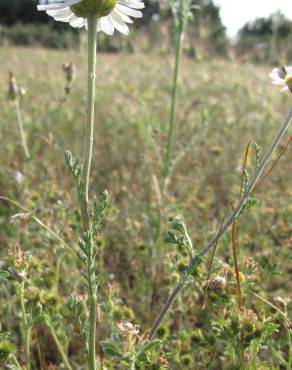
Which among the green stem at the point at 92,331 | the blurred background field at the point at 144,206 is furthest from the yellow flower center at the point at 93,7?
the blurred background field at the point at 144,206

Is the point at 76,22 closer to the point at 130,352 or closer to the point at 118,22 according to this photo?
the point at 118,22

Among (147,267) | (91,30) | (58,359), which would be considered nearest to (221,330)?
(91,30)

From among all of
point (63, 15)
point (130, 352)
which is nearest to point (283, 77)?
point (63, 15)

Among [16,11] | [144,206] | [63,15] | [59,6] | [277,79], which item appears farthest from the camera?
[16,11]

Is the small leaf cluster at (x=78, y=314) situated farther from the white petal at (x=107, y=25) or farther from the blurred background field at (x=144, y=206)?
the white petal at (x=107, y=25)

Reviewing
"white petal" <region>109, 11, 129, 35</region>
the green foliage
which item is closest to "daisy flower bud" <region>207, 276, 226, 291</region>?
the green foliage

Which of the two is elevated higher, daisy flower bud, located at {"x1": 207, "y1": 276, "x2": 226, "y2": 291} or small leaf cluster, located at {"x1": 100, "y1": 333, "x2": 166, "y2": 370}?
daisy flower bud, located at {"x1": 207, "y1": 276, "x2": 226, "y2": 291}

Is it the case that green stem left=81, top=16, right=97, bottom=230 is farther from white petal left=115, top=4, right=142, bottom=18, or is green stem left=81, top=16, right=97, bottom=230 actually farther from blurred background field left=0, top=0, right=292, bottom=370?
blurred background field left=0, top=0, right=292, bottom=370
